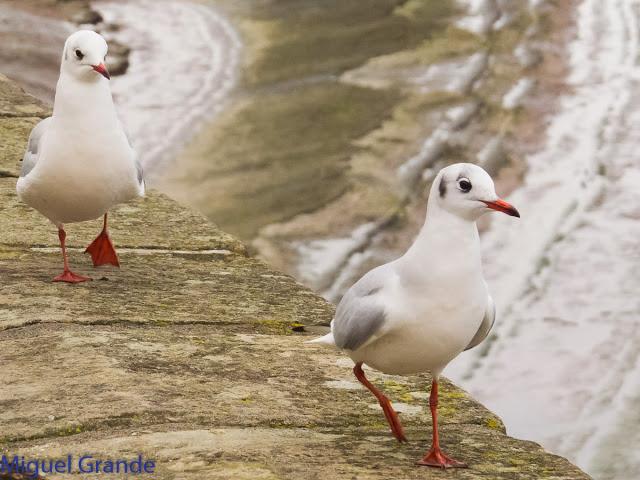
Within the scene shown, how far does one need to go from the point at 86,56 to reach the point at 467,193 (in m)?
1.35

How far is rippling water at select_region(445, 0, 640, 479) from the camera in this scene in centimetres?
446

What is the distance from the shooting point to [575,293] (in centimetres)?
545

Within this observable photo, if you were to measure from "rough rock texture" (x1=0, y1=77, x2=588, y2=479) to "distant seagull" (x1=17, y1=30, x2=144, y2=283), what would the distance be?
0.20 metres

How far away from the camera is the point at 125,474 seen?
2268 millimetres

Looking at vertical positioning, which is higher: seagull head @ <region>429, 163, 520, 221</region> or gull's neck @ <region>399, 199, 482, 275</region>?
seagull head @ <region>429, 163, 520, 221</region>

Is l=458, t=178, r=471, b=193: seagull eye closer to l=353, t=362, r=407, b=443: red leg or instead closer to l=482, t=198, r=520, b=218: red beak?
l=482, t=198, r=520, b=218: red beak

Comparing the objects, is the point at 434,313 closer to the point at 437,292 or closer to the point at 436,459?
the point at 437,292

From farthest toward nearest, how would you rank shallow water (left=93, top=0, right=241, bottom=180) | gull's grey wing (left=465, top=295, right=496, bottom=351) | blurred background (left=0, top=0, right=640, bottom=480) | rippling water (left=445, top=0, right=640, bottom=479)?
shallow water (left=93, top=0, right=241, bottom=180), blurred background (left=0, top=0, right=640, bottom=480), rippling water (left=445, top=0, right=640, bottom=479), gull's grey wing (left=465, top=295, right=496, bottom=351)

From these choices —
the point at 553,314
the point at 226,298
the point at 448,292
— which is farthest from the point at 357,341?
the point at 553,314

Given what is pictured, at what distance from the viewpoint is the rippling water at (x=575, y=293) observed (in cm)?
446

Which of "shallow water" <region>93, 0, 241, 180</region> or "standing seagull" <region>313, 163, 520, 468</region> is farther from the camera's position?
"shallow water" <region>93, 0, 241, 180</region>

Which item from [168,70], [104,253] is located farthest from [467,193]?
[168,70]

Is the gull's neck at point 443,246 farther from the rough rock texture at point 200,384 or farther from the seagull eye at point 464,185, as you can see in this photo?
the rough rock texture at point 200,384

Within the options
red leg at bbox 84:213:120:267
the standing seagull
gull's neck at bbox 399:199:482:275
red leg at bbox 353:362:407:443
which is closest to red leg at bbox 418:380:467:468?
the standing seagull
